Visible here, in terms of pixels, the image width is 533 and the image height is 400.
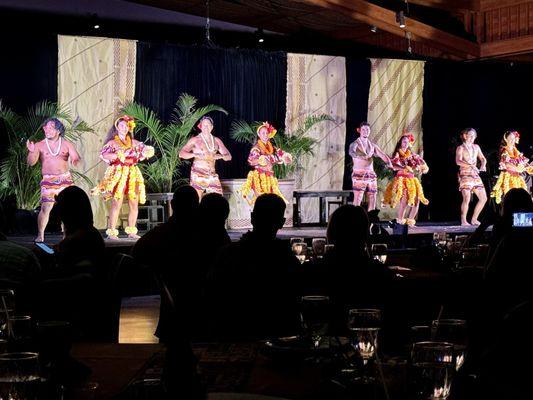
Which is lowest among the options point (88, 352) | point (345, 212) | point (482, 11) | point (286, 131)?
point (88, 352)

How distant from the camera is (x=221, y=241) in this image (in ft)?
13.8

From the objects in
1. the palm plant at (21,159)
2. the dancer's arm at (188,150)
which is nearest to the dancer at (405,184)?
the dancer's arm at (188,150)

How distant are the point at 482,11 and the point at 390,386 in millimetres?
12971

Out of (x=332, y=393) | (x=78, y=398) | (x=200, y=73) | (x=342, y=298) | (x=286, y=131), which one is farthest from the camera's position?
(x=286, y=131)

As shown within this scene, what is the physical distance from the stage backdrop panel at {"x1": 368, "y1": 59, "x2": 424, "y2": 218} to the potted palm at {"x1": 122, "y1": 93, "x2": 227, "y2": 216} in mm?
3083

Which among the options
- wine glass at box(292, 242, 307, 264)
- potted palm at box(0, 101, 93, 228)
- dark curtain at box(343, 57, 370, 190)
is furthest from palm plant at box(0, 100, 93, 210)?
wine glass at box(292, 242, 307, 264)

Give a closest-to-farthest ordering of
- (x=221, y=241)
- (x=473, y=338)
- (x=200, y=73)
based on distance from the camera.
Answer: (x=473, y=338), (x=221, y=241), (x=200, y=73)

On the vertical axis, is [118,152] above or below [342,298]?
above

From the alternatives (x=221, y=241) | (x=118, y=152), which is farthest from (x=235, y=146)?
(x=221, y=241)

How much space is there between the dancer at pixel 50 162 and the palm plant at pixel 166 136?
60.5 inches

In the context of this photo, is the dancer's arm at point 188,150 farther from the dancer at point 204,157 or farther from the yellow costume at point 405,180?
the yellow costume at point 405,180

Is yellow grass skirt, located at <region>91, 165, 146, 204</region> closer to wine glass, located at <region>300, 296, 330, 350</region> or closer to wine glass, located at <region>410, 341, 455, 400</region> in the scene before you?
wine glass, located at <region>300, 296, 330, 350</region>

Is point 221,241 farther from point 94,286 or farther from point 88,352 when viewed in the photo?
point 88,352

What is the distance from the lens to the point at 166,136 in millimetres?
11359
